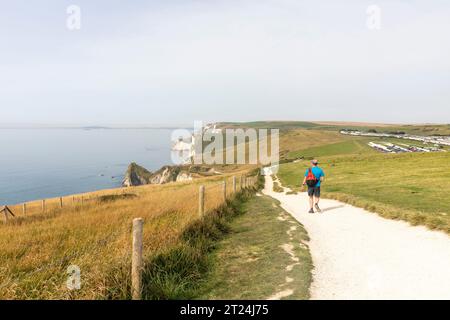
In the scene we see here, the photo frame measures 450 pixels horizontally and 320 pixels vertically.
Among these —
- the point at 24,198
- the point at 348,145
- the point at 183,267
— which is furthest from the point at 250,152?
the point at 183,267

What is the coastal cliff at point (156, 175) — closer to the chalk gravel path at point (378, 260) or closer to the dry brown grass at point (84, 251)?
the dry brown grass at point (84, 251)

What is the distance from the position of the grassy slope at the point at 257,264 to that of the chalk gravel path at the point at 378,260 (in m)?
0.36

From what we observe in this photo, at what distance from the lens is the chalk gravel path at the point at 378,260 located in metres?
5.80

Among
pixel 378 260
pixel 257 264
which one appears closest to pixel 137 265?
pixel 257 264

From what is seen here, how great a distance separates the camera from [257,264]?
7.74 meters

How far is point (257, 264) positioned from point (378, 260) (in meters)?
3.00

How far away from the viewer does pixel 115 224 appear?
36.7 ft

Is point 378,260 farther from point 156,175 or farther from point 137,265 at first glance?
point 156,175

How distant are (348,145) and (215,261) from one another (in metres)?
124

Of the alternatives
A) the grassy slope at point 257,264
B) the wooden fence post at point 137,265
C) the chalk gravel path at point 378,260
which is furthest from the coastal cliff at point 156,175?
the wooden fence post at point 137,265

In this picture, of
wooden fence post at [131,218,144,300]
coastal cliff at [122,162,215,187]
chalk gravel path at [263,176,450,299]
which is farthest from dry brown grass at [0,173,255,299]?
coastal cliff at [122,162,215,187]
